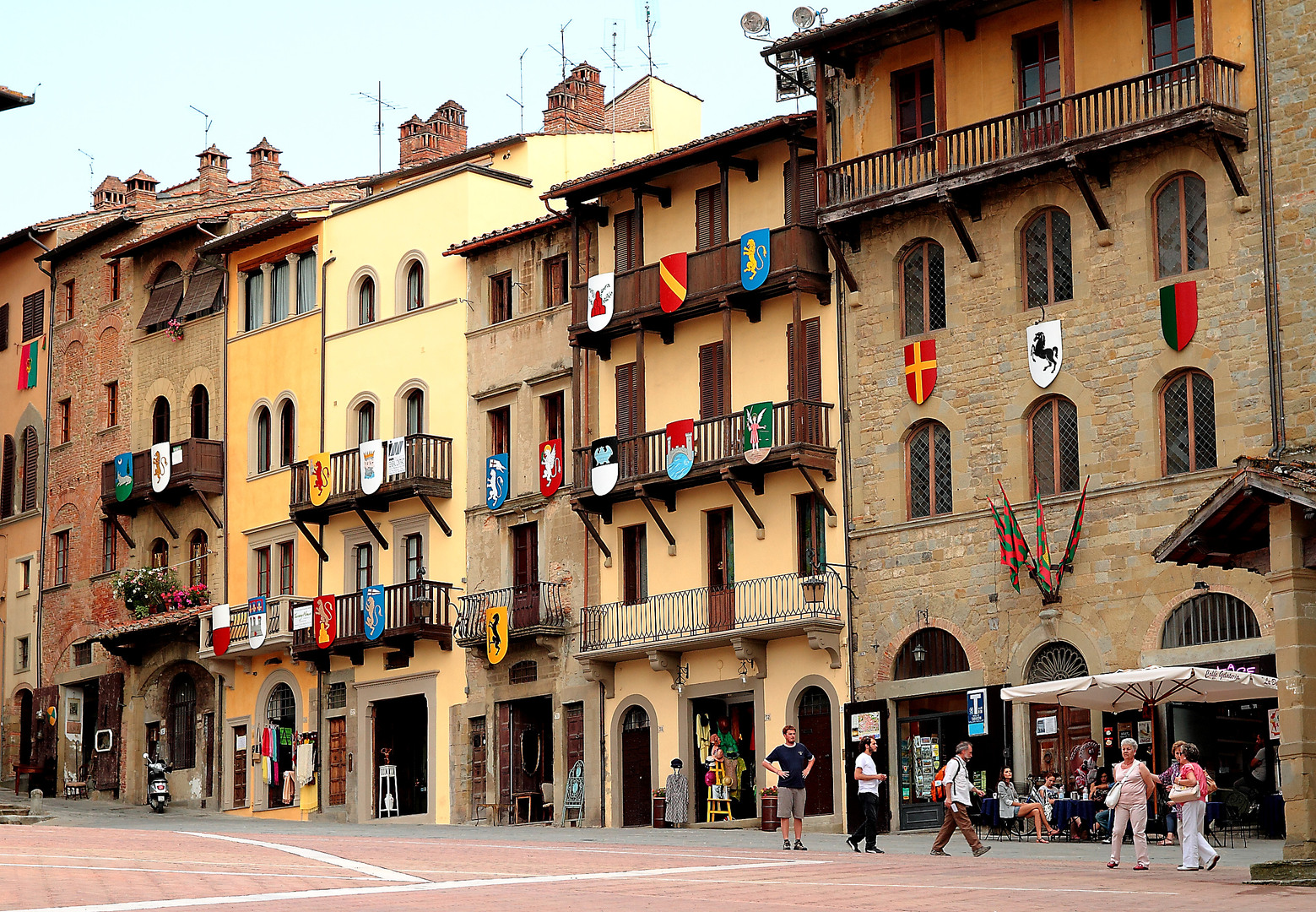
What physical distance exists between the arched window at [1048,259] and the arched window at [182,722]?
24420 millimetres

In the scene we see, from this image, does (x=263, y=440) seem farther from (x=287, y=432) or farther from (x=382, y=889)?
(x=382, y=889)

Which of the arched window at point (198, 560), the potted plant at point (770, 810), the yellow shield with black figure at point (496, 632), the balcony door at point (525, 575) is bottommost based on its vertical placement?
the potted plant at point (770, 810)

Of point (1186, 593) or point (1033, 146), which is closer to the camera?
point (1186, 593)

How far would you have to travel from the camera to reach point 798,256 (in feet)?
118

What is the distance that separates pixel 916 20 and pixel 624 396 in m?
9.36

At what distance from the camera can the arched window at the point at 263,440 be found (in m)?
48.0

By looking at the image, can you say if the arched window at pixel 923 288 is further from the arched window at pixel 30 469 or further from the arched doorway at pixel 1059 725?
the arched window at pixel 30 469

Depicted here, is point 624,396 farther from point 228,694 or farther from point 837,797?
point 228,694

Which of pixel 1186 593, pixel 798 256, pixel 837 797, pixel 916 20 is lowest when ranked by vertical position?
pixel 837 797

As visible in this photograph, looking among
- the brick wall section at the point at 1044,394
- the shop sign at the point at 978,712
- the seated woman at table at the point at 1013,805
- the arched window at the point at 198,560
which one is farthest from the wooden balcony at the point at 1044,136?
the arched window at the point at 198,560

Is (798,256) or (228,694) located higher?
(798,256)

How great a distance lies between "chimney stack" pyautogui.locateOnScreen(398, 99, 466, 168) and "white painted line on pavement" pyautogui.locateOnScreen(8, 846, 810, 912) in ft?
101

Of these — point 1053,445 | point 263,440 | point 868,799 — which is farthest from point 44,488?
point 868,799

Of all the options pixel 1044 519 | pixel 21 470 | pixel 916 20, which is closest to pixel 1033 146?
pixel 916 20
